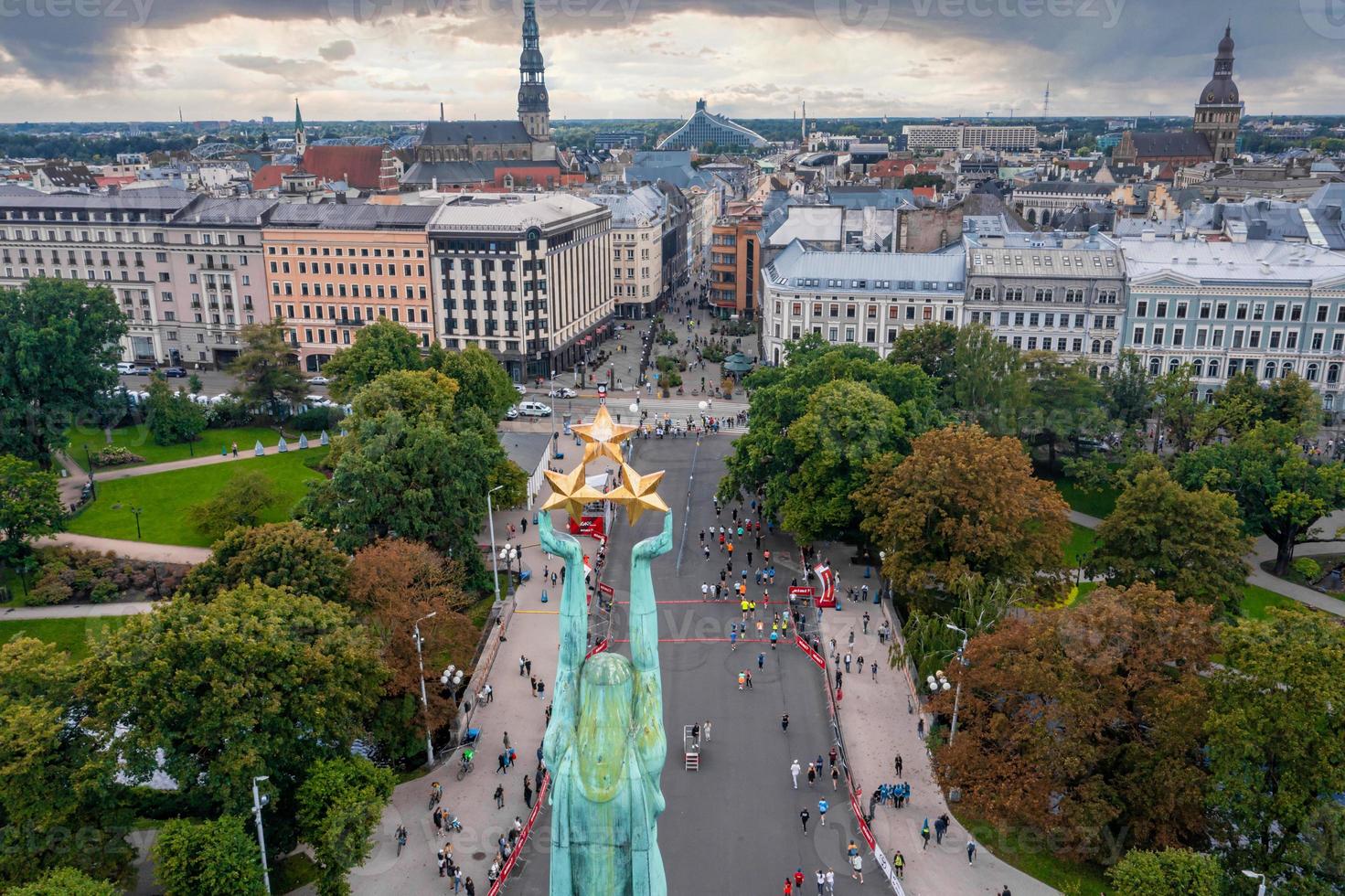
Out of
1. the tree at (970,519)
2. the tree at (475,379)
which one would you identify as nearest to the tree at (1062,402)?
the tree at (970,519)

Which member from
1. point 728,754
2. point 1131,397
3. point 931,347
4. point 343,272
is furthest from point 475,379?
point 1131,397

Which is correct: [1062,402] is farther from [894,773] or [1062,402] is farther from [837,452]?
[894,773]

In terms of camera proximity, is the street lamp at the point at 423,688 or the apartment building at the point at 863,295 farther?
the apartment building at the point at 863,295

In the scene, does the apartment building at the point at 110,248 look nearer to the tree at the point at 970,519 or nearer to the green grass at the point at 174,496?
the green grass at the point at 174,496

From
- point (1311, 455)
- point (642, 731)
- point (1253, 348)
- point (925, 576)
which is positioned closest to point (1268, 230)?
point (1253, 348)

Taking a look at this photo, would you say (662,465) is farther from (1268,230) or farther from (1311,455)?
(1268,230)

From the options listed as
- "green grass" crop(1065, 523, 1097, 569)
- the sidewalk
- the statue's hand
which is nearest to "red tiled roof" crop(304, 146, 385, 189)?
"green grass" crop(1065, 523, 1097, 569)
